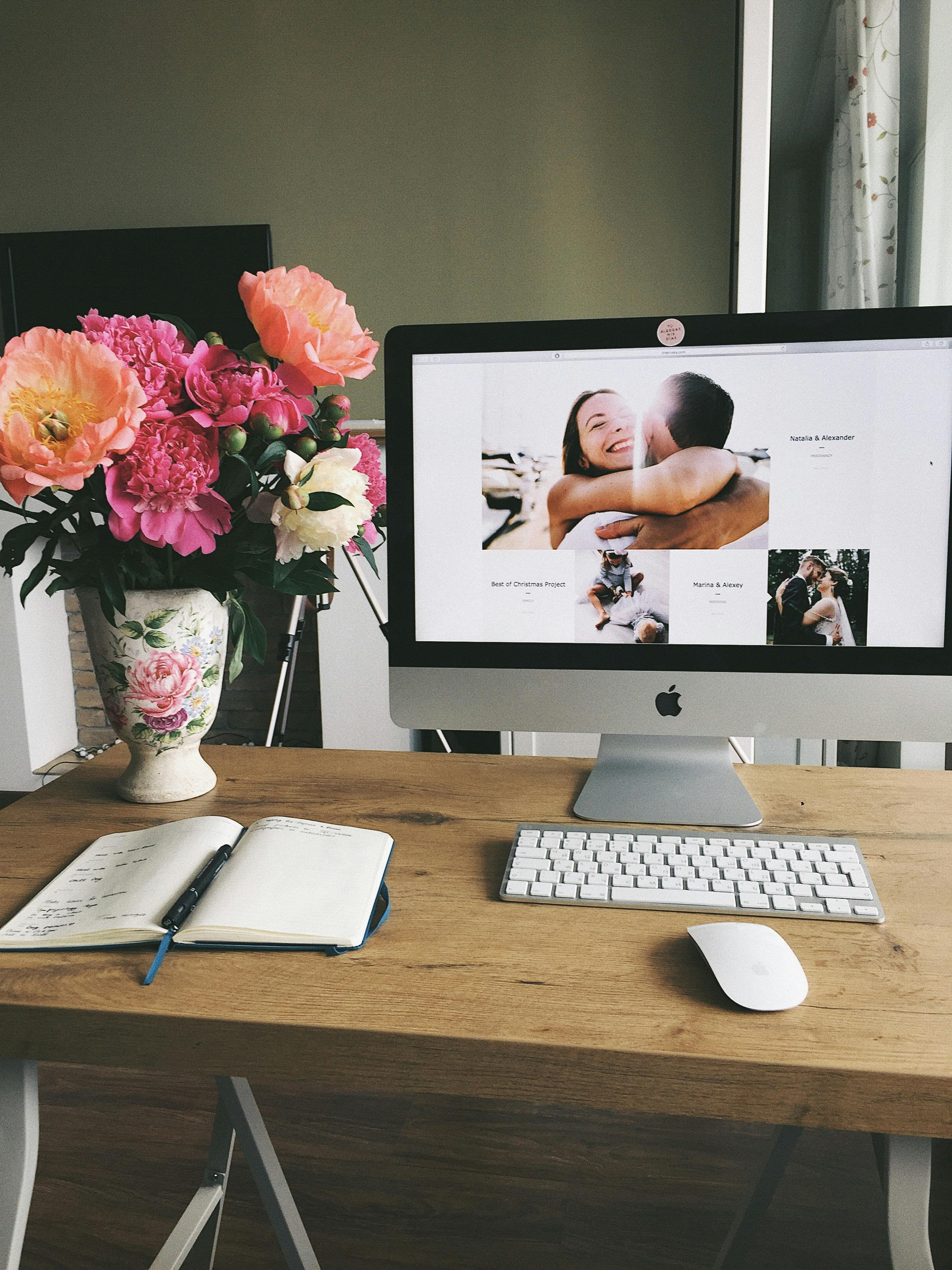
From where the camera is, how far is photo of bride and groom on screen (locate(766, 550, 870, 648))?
0.86 metres

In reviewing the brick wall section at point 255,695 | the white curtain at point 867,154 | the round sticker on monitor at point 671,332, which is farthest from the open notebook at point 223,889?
the brick wall section at point 255,695

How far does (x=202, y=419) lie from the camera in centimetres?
79

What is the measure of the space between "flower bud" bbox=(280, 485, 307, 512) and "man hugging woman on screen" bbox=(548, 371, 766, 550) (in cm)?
24

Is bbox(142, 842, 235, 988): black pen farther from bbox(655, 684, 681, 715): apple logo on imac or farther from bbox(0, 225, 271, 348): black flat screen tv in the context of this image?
bbox(0, 225, 271, 348): black flat screen tv

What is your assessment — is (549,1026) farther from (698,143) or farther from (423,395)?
(698,143)

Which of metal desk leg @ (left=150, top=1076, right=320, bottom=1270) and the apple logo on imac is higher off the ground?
the apple logo on imac

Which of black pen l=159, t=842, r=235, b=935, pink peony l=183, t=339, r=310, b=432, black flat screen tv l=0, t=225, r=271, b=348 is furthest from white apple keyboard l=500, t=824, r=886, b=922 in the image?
black flat screen tv l=0, t=225, r=271, b=348

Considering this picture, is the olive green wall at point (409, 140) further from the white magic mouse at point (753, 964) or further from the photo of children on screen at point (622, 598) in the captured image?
the white magic mouse at point (753, 964)

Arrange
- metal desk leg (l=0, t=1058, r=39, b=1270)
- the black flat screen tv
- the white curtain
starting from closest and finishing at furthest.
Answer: metal desk leg (l=0, t=1058, r=39, b=1270), the white curtain, the black flat screen tv

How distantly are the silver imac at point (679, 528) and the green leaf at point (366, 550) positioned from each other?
0.04 meters

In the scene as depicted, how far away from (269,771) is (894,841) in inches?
26.0

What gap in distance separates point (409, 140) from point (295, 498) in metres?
2.79

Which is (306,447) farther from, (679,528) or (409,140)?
(409,140)

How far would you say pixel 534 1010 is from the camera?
56 centimetres
